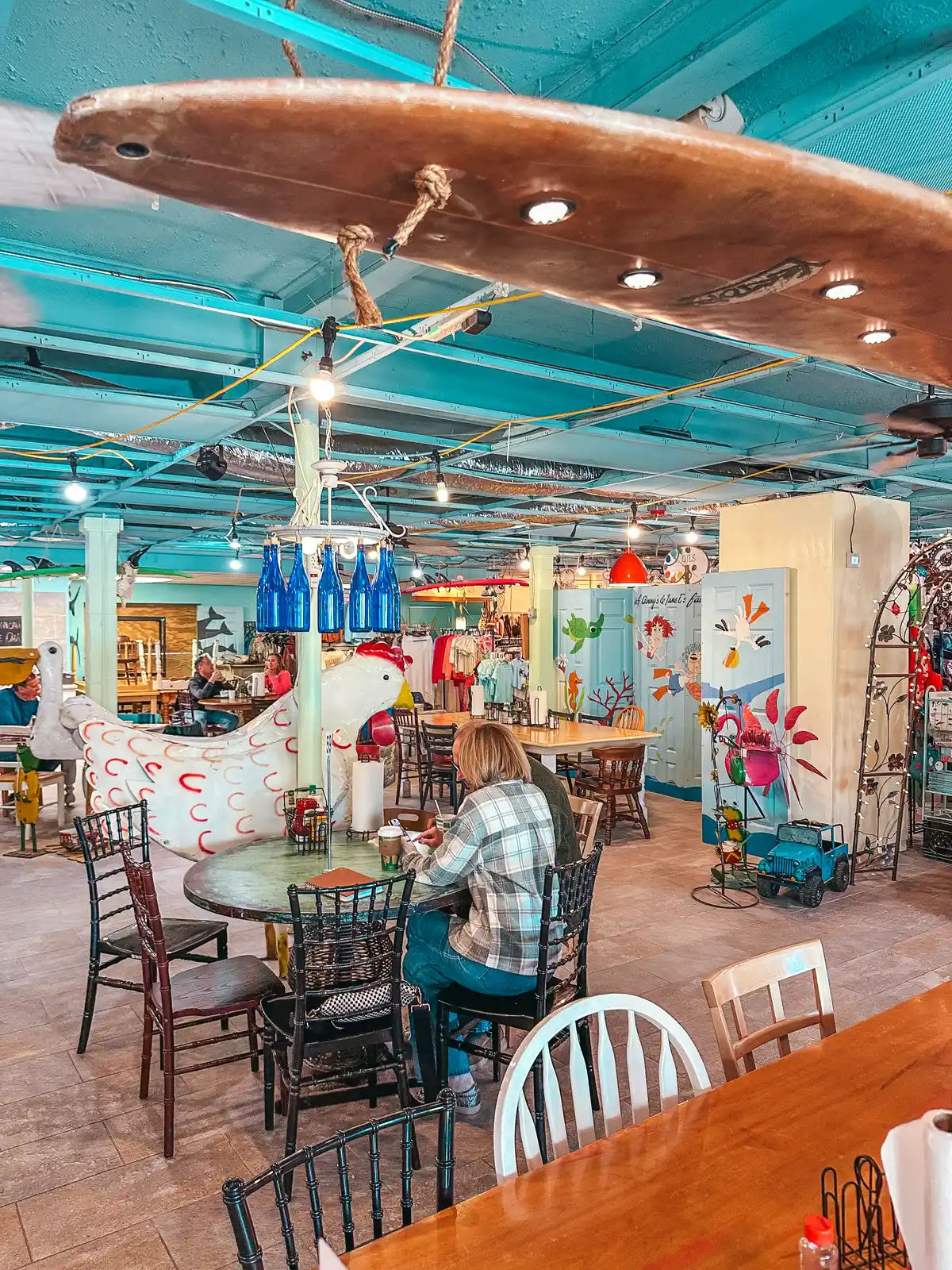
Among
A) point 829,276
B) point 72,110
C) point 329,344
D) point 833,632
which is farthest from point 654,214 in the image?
point 833,632

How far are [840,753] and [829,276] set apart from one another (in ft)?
21.4

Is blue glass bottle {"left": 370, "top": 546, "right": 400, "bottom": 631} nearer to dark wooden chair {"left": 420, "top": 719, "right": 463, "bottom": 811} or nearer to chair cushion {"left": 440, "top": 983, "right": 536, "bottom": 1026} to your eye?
chair cushion {"left": 440, "top": 983, "right": 536, "bottom": 1026}

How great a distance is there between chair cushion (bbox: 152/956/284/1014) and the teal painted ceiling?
2.60 metres

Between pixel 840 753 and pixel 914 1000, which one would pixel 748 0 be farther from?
pixel 840 753

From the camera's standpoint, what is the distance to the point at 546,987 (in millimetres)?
3203

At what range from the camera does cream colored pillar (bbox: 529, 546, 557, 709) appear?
11758mm

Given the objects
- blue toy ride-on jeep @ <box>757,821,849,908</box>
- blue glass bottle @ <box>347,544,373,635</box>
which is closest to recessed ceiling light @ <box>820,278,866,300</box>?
blue glass bottle @ <box>347,544,373,635</box>

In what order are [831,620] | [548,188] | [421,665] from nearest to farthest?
[548,188]
[831,620]
[421,665]

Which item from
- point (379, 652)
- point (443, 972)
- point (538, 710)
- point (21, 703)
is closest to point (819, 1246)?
point (443, 972)

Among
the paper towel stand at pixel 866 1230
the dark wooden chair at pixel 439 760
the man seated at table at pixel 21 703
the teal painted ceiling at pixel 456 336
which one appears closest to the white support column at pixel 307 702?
the teal painted ceiling at pixel 456 336

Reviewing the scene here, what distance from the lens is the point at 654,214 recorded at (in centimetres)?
79

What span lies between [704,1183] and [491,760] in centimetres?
197

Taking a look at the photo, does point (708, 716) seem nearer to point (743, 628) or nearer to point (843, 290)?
point (743, 628)

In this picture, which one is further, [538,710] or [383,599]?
[538,710]
